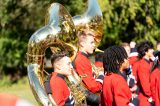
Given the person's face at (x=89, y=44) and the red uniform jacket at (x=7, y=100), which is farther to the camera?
the person's face at (x=89, y=44)

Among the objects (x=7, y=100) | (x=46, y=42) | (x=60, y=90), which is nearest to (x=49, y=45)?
(x=46, y=42)

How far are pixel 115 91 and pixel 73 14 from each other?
489 inches

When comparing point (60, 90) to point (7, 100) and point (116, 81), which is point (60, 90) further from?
point (7, 100)

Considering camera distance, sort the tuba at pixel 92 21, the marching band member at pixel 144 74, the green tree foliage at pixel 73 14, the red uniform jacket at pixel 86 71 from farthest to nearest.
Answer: the green tree foliage at pixel 73 14 < the marching band member at pixel 144 74 < the tuba at pixel 92 21 < the red uniform jacket at pixel 86 71

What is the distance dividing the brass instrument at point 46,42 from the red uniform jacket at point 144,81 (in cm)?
223

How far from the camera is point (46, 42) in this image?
536 cm

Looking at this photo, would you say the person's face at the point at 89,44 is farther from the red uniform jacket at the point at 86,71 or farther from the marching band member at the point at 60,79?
the marching band member at the point at 60,79

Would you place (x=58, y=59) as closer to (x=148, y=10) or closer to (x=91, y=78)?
(x=91, y=78)

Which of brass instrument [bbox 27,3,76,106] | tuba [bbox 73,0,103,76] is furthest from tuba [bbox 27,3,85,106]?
tuba [bbox 73,0,103,76]

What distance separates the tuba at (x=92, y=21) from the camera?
690 centimetres

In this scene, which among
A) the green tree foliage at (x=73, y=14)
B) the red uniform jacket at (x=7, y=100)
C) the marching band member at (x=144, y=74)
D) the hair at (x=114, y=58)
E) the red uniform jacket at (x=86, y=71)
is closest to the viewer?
the red uniform jacket at (x=7, y=100)

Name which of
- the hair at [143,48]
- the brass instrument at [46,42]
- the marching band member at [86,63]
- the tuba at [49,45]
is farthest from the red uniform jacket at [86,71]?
the hair at [143,48]

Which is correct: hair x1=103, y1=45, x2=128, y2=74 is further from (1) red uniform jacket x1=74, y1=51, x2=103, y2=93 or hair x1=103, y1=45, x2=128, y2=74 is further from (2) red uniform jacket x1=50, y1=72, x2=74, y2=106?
(1) red uniform jacket x1=74, y1=51, x2=103, y2=93

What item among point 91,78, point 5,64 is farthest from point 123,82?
point 5,64
